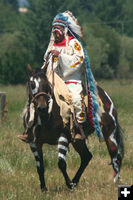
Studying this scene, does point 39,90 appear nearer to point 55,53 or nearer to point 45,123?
point 45,123

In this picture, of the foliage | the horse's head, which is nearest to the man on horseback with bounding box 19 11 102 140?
the horse's head

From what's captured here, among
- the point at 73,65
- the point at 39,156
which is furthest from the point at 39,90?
the point at 39,156

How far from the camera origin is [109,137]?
891 cm

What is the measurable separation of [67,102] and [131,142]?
15.2 ft

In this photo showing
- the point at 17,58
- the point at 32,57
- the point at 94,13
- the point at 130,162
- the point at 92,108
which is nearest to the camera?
the point at 92,108

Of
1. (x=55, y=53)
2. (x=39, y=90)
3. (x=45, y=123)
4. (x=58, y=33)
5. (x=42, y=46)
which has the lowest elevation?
(x=45, y=123)

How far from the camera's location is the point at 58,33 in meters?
8.45

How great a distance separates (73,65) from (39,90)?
0.96 meters

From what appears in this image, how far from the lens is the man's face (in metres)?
8.45

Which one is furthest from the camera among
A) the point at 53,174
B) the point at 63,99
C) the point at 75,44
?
the point at 53,174

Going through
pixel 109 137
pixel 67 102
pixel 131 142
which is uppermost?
pixel 67 102

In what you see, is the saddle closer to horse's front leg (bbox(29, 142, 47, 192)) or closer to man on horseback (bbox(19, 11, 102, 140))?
man on horseback (bbox(19, 11, 102, 140))

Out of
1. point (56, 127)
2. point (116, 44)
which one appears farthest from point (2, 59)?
point (56, 127)

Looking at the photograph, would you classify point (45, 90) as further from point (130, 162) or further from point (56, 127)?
point (130, 162)
